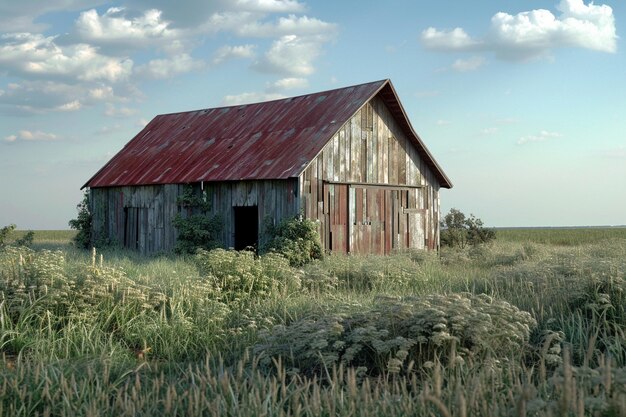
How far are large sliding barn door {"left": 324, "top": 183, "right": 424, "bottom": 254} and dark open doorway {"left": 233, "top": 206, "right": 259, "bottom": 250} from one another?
290 centimetres

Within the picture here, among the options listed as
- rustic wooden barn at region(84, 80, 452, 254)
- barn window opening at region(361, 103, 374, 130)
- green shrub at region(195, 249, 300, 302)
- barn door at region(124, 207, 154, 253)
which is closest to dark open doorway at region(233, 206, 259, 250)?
rustic wooden barn at region(84, 80, 452, 254)

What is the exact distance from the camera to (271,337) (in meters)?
8.23

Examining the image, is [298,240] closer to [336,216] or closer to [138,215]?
[336,216]

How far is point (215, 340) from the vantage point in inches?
389

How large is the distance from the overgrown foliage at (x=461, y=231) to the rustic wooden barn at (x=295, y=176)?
6.07m

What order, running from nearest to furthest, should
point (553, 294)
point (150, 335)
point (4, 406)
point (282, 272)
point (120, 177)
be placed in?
point (4, 406) → point (150, 335) → point (553, 294) → point (282, 272) → point (120, 177)

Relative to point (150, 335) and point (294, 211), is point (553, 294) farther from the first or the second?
point (294, 211)

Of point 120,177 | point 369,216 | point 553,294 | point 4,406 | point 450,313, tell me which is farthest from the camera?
point 120,177

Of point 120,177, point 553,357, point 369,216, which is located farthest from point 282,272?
point 120,177

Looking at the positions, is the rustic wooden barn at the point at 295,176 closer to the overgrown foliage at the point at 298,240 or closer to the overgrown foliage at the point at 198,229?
the overgrown foliage at the point at 198,229

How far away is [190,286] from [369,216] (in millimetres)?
12452

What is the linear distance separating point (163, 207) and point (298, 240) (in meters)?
6.92

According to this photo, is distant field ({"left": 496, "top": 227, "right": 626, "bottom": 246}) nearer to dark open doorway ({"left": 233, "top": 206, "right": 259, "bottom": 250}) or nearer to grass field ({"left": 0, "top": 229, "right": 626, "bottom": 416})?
dark open doorway ({"left": 233, "top": 206, "right": 259, "bottom": 250})

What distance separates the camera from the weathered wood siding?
2178 cm
